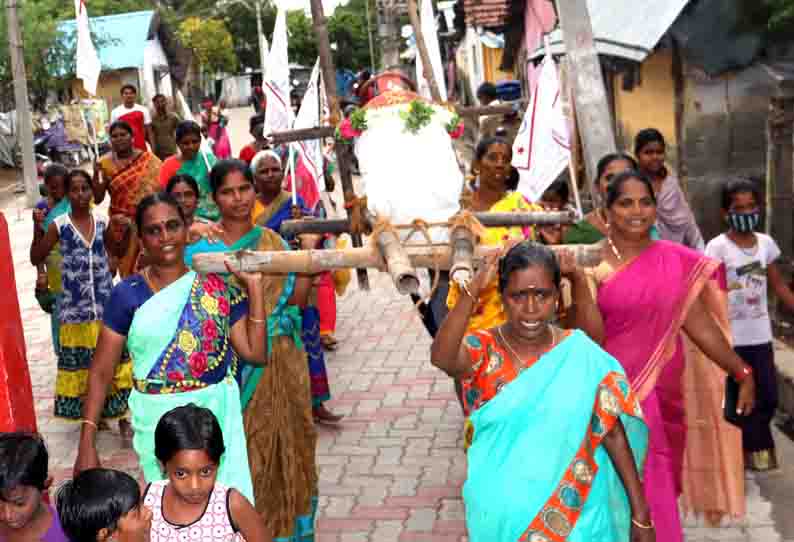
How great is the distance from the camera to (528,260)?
3752 millimetres

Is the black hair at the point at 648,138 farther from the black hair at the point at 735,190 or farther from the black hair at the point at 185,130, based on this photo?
the black hair at the point at 185,130

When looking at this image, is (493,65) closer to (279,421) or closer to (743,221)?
(743,221)

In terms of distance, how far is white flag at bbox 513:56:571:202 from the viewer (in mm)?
7785

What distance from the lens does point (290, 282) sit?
535 centimetres

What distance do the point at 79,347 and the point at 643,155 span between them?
3.91m

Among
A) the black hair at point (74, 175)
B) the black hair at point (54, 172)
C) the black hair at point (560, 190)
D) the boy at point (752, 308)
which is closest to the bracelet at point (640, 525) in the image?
the boy at point (752, 308)

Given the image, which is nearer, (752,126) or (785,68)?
(785,68)

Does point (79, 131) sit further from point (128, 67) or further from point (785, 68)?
point (785, 68)

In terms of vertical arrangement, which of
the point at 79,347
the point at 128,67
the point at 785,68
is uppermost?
the point at 128,67

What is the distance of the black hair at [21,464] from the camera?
3.31 m

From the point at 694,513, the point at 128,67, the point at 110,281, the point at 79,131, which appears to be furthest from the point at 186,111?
the point at 128,67

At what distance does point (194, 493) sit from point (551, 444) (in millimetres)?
1129

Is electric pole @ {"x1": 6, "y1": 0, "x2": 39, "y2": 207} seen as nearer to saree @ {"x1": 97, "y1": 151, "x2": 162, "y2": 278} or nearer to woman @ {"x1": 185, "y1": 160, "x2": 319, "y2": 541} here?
saree @ {"x1": 97, "y1": 151, "x2": 162, "y2": 278}

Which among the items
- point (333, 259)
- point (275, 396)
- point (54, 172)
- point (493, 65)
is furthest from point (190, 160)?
point (493, 65)
